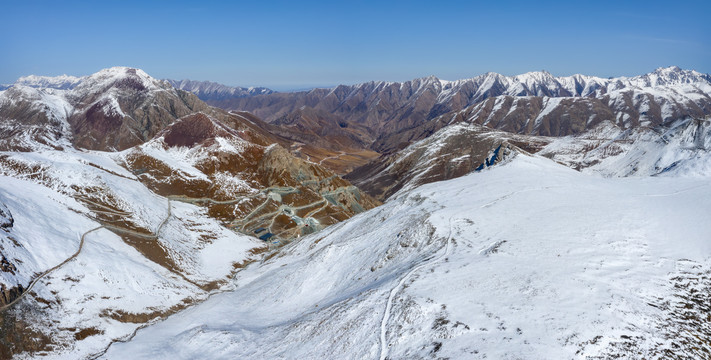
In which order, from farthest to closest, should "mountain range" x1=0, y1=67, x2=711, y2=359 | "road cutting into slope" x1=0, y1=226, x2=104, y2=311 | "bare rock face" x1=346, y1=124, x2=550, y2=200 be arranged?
"bare rock face" x1=346, y1=124, x2=550, y2=200
"road cutting into slope" x1=0, y1=226, x2=104, y2=311
"mountain range" x1=0, y1=67, x2=711, y2=359

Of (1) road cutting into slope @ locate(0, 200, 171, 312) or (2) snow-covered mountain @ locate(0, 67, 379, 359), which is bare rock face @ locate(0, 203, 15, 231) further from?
(1) road cutting into slope @ locate(0, 200, 171, 312)

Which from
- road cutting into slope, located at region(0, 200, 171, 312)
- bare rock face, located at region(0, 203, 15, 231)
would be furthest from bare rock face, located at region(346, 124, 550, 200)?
bare rock face, located at region(0, 203, 15, 231)

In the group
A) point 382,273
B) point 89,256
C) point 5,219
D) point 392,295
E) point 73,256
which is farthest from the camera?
point 89,256

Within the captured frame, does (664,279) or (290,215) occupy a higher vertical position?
(664,279)

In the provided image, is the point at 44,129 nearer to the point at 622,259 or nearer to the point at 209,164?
the point at 209,164

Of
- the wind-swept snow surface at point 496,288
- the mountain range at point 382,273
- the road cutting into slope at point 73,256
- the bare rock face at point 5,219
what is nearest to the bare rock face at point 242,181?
the mountain range at point 382,273

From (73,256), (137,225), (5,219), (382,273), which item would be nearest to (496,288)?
(382,273)

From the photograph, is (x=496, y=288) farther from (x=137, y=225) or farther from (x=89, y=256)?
(x=137, y=225)

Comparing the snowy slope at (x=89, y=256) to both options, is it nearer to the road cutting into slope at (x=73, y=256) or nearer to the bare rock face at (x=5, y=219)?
the road cutting into slope at (x=73, y=256)

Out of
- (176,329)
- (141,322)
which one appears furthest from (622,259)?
(141,322)
